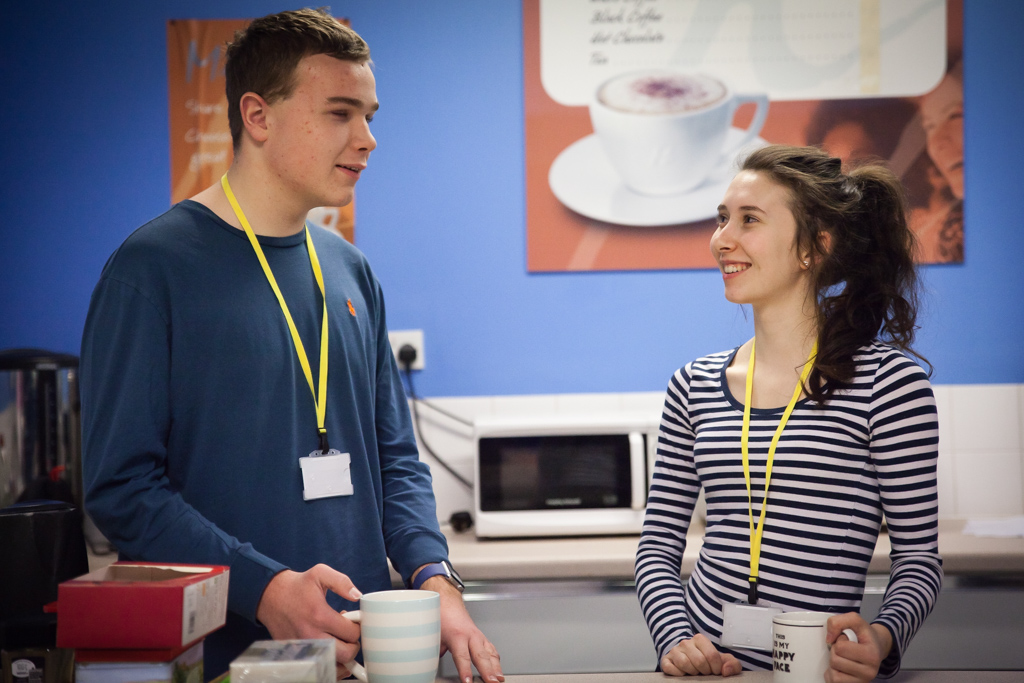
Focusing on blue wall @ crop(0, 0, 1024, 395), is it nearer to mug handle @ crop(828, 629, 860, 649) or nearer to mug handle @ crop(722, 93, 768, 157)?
mug handle @ crop(722, 93, 768, 157)

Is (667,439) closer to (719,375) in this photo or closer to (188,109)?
(719,375)

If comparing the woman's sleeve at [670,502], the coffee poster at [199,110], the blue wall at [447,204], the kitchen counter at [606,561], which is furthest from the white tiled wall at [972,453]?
the woman's sleeve at [670,502]

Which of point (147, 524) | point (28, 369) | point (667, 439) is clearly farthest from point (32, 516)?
point (28, 369)

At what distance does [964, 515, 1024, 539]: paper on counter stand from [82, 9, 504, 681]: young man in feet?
5.13

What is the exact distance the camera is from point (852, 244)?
131cm

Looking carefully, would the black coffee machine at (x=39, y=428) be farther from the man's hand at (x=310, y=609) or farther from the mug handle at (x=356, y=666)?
the mug handle at (x=356, y=666)

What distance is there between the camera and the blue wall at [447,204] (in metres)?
2.48

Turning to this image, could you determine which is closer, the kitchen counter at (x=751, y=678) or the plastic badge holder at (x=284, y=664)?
the plastic badge holder at (x=284, y=664)

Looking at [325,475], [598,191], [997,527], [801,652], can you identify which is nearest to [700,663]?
[801,652]

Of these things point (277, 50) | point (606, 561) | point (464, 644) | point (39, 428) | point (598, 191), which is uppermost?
point (598, 191)

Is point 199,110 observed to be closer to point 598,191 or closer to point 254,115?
point 598,191

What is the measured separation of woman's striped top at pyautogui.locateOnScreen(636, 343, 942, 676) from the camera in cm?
114

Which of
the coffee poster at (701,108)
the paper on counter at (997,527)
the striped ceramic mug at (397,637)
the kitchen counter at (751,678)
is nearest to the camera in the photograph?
the striped ceramic mug at (397,637)

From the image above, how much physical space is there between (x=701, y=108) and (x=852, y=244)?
129cm
